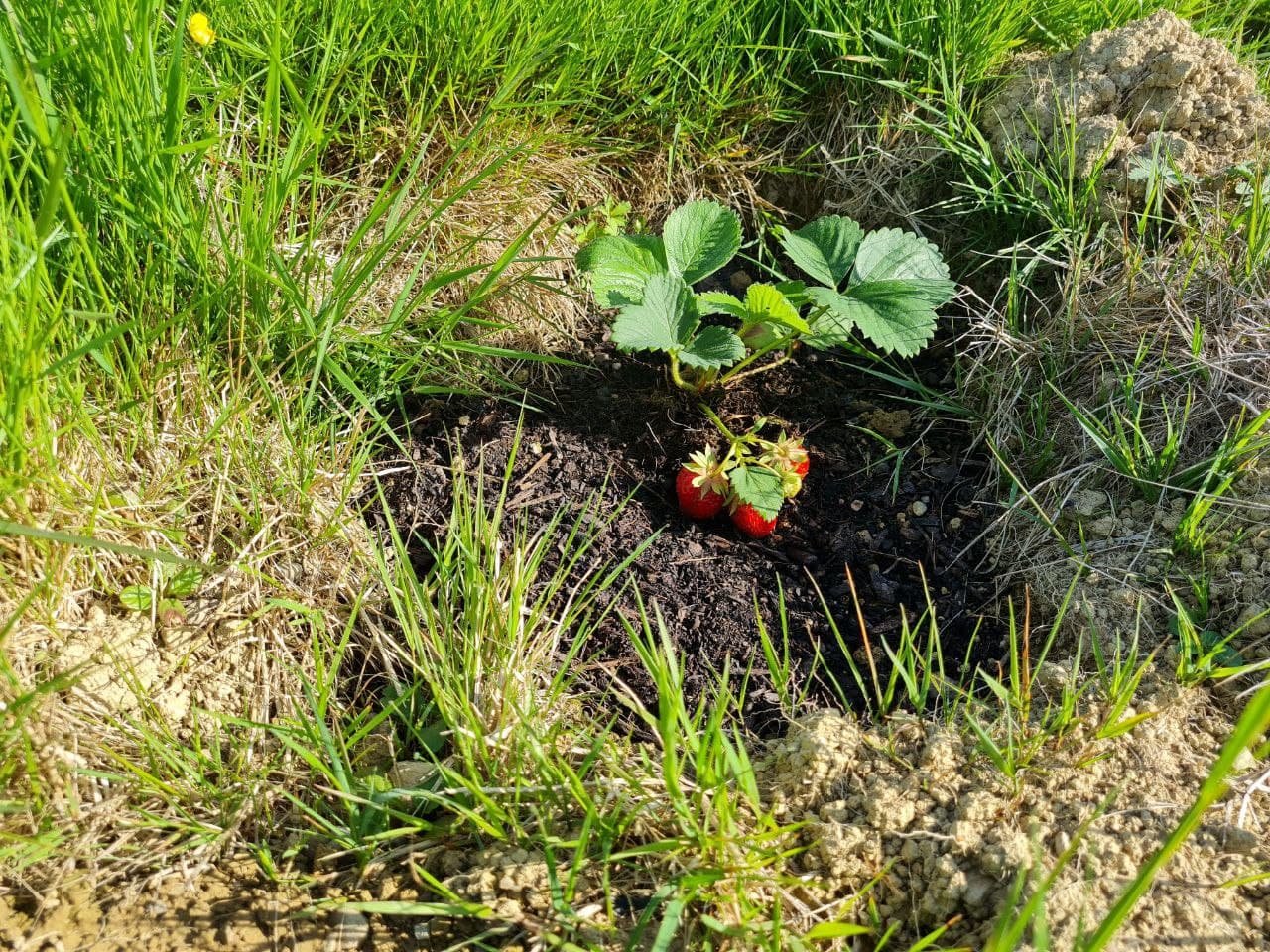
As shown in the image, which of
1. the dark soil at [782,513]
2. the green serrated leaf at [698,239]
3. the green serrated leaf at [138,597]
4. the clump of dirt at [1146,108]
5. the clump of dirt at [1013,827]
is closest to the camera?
the clump of dirt at [1013,827]

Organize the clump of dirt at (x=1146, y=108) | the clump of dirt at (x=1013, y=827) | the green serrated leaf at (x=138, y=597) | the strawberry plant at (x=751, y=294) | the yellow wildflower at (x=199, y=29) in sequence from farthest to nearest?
the clump of dirt at (x=1146, y=108)
the strawberry plant at (x=751, y=294)
the yellow wildflower at (x=199, y=29)
the green serrated leaf at (x=138, y=597)
the clump of dirt at (x=1013, y=827)

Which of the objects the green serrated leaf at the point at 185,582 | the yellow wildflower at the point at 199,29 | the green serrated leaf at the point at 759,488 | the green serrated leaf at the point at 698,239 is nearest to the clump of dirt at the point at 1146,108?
the green serrated leaf at the point at 698,239

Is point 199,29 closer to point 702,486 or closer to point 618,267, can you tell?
point 618,267

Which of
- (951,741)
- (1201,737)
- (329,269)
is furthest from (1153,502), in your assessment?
(329,269)

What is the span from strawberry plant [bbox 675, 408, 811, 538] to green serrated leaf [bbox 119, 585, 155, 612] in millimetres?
1005

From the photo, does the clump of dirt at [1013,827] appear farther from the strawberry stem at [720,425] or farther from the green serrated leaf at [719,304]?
the green serrated leaf at [719,304]

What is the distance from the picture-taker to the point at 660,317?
82.9 inches

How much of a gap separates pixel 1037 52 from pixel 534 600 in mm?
1921

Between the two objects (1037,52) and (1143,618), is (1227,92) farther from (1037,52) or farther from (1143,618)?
(1143,618)

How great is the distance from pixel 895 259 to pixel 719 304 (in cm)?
42

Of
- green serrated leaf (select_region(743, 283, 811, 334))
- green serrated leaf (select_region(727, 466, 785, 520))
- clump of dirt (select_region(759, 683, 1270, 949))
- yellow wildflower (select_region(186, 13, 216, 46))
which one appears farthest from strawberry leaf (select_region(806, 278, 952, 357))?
yellow wildflower (select_region(186, 13, 216, 46))

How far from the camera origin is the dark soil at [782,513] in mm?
2006

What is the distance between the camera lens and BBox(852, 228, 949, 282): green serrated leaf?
7.35 feet

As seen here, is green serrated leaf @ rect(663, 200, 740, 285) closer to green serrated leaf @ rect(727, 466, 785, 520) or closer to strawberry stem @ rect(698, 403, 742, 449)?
strawberry stem @ rect(698, 403, 742, 449)
